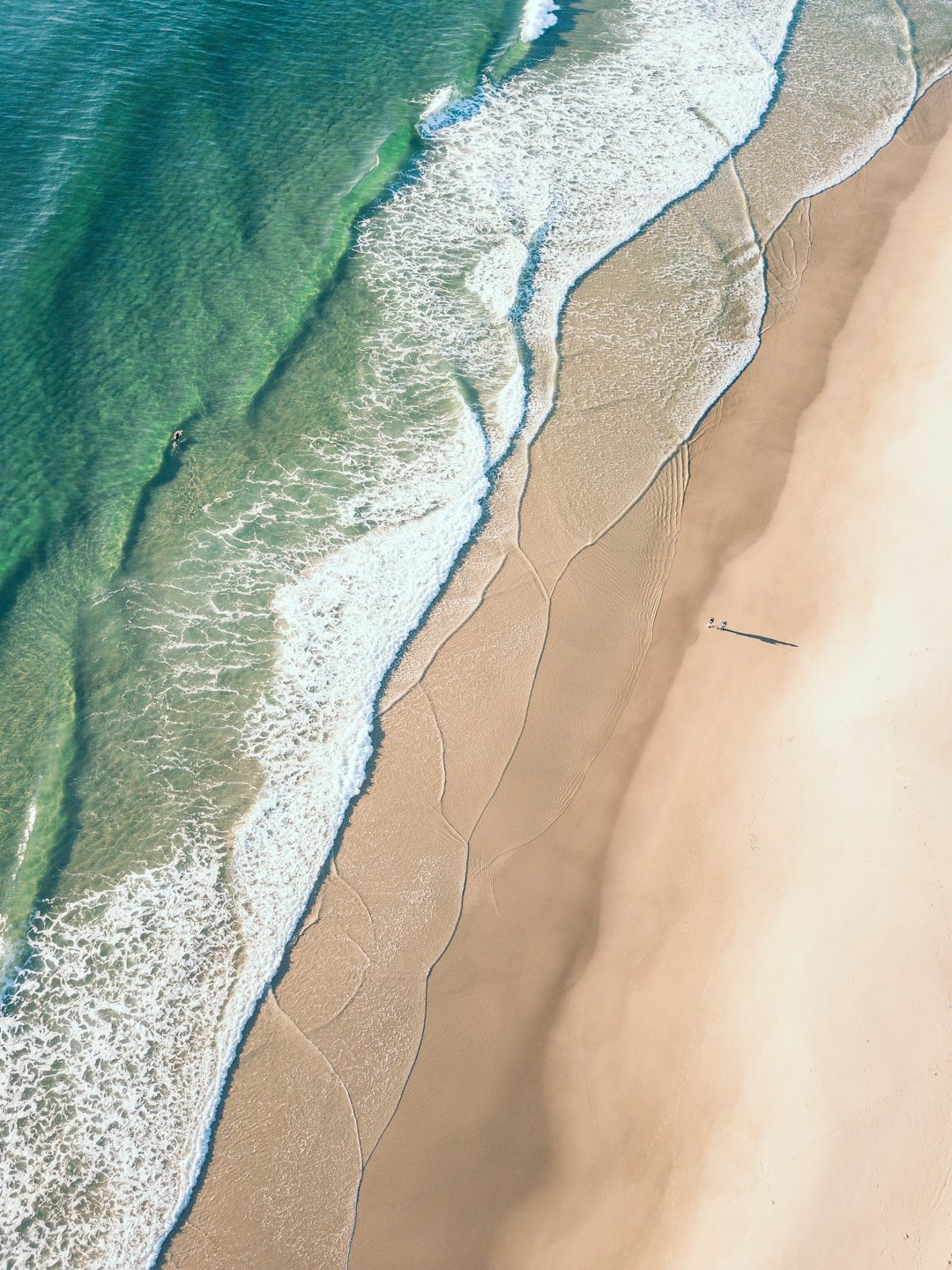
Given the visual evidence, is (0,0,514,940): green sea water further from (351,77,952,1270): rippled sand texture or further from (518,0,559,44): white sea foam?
(351,77,952,1270): rippled sand texture

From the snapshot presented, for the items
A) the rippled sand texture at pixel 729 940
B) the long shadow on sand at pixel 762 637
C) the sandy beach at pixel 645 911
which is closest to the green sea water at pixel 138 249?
the sandy beach at pixel 645 911

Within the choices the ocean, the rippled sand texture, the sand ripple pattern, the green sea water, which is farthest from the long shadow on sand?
the green sea water

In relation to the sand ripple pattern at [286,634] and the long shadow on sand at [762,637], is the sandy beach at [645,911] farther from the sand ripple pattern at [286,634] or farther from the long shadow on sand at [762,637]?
the sand ripple pattern at [286,634]

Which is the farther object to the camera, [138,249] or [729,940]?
[138,249]

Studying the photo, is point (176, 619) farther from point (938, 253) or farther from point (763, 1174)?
point (938, 253)

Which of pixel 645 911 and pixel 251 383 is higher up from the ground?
pixel 251 383

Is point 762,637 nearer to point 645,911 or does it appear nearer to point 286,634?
point 645,911

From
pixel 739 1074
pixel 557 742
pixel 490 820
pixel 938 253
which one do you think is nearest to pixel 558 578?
pixel 557 742

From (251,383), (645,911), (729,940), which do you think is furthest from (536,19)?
(729,940)
